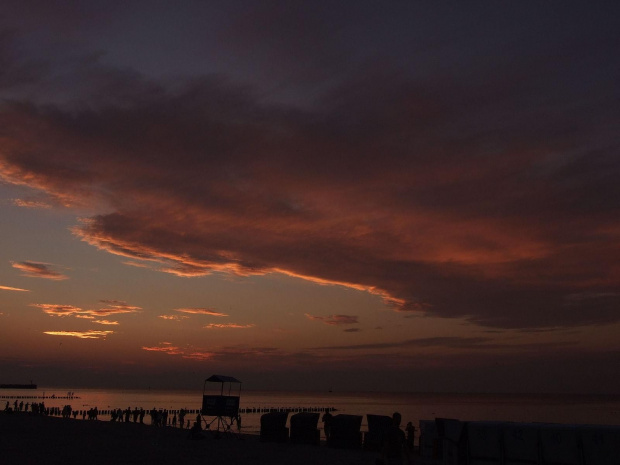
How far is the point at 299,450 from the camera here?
2744cm

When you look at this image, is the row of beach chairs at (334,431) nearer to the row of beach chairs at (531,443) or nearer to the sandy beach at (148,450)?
the sandy beach at (148,450)

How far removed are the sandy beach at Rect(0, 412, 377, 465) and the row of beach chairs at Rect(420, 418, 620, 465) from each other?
5965 mm

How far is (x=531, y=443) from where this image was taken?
57.7ft

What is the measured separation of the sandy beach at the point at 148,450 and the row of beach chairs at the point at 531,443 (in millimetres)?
5965

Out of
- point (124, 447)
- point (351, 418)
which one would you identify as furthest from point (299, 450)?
point (124, 447)

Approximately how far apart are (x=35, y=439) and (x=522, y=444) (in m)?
25.4

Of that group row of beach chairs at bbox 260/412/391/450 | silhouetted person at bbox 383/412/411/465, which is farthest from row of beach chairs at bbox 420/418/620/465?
row of beach chairs at bbox 260/412/391/450

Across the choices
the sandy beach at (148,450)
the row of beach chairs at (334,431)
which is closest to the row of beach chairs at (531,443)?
the sandy beach at (148,450)

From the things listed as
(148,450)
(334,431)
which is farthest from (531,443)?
(148,450)

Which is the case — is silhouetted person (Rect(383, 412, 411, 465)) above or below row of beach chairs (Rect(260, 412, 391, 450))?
above

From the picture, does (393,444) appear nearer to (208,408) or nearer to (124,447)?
(124,447)

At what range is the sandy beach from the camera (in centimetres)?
2230

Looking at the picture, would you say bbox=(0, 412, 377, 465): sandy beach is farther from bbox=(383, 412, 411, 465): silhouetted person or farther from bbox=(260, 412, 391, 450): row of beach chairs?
bbox=(383, 412, 411, 465): silhouetted person

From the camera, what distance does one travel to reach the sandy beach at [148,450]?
22.3m
